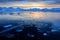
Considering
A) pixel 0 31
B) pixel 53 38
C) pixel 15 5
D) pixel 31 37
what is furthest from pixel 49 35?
pixel 15 5

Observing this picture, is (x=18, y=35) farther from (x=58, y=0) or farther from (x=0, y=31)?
(x=58, y=0)

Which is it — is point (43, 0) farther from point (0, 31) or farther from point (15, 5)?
point (0, 31)

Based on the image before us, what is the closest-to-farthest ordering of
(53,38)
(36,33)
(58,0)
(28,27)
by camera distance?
(53,38) < (36,33) < (28,27) < (58,0)

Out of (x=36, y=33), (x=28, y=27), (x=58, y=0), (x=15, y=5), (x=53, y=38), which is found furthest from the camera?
(x=15, y=5)

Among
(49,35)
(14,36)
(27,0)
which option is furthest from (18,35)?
(27,0)

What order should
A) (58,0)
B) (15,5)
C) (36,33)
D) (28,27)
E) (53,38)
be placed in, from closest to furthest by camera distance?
(53,38), (36,33), (28,27), (58,0), (15,5)

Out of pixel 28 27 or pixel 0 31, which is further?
pixel 28 27

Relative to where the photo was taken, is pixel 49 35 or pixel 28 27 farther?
pixel 28 27

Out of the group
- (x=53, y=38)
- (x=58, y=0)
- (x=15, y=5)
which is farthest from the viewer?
Answer: (x=15, y=5)
